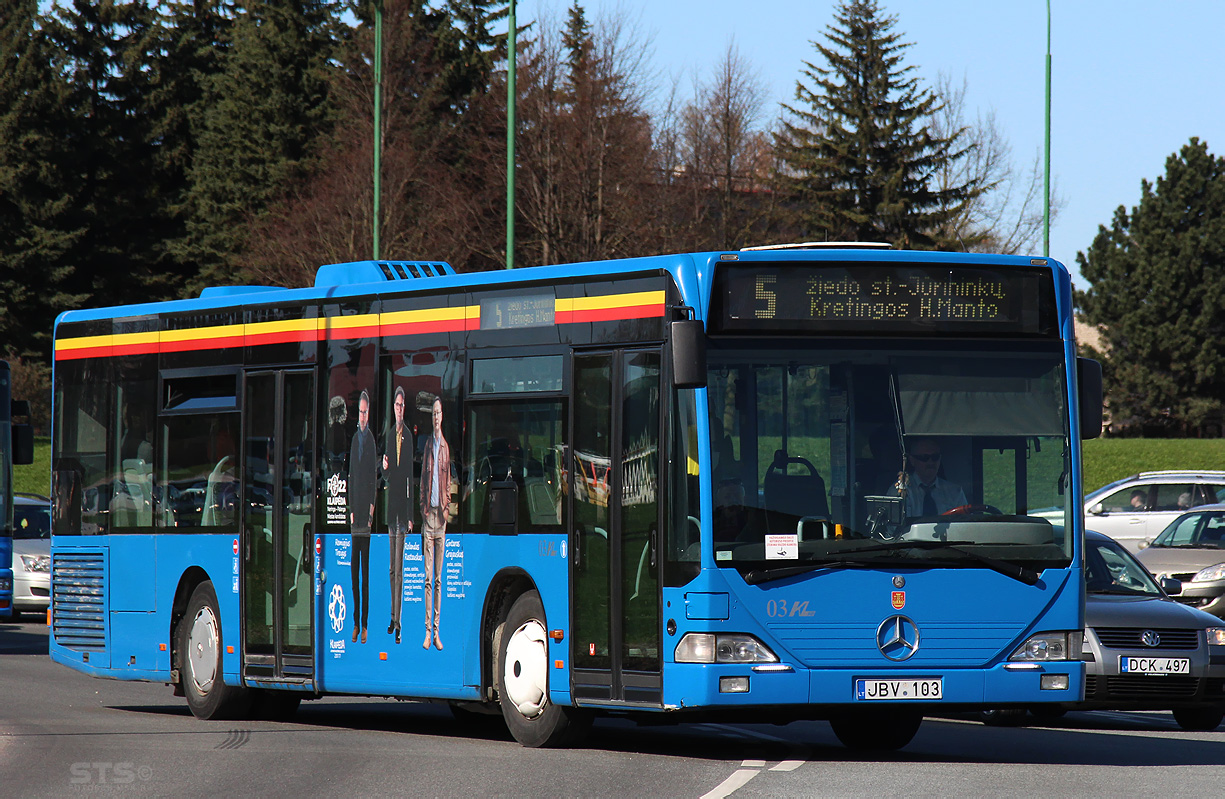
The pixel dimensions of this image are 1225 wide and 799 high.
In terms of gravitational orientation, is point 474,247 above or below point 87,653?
above

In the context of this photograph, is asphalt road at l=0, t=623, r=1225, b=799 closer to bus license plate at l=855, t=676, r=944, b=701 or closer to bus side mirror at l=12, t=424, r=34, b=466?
bus license plate at l=855, t=676, r=944, b=701

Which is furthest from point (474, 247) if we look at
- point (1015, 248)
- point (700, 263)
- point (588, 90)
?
point (700, 263)

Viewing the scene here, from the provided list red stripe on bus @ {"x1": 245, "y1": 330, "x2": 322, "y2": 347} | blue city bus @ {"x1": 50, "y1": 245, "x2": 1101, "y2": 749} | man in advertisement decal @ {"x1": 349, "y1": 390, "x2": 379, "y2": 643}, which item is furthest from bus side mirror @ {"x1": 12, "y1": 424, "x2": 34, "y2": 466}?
man in advertisement decal @ {"x1": 349, "y1": 390, "x2": 379, "y2": 643}

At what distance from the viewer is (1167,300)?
227 ft

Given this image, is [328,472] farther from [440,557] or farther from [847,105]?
[847,105]

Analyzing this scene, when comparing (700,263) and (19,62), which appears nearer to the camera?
(700,263)

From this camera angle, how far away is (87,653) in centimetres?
1481

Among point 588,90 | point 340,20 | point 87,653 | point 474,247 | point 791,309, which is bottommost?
point 87,653

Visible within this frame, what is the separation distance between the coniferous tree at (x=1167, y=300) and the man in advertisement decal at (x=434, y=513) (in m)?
61.3

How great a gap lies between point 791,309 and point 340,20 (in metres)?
60.8

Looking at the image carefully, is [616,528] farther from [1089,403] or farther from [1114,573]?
[1114,573]

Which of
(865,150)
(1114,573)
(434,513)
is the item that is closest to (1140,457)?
(865,150)

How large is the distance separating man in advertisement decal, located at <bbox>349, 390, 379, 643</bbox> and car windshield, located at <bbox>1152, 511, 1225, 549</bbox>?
41.8ft

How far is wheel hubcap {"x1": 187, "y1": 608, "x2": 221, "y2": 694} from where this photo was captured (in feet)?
45.0
